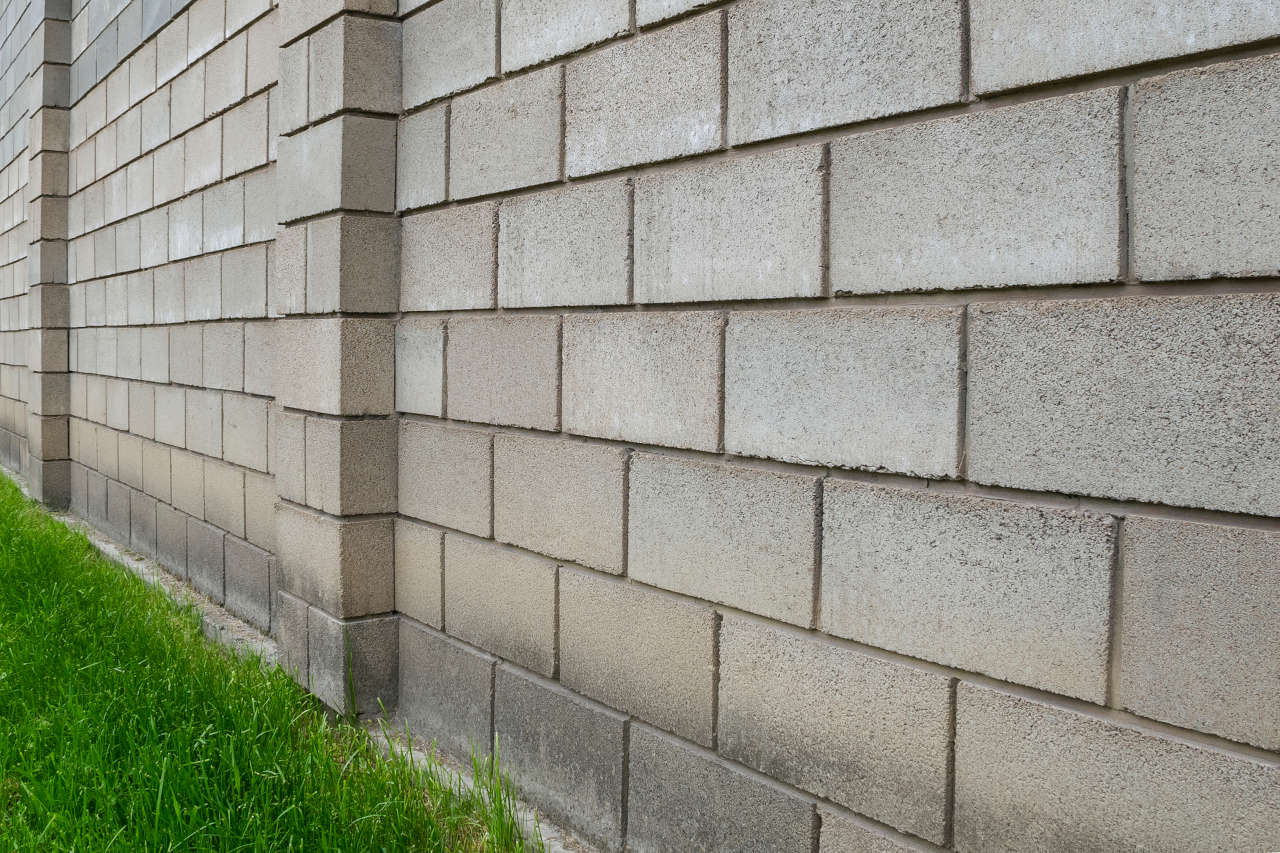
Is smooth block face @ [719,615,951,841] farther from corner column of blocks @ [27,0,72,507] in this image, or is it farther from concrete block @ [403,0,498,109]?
corner column of blocks @ [27,0,72,507]

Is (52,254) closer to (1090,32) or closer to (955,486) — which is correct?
(955,486)

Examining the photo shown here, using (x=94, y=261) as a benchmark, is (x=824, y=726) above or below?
below

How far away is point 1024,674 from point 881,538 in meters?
0.39

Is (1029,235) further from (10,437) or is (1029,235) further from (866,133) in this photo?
(10,437)

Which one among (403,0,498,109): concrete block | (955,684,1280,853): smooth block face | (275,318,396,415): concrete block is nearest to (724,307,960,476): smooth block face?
(955,684,1280,853): smooth block face

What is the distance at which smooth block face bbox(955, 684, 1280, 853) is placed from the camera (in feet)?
5.62

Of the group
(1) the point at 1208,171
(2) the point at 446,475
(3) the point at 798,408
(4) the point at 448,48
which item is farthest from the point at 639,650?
(4) the point at 448,48

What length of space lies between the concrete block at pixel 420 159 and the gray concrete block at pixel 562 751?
5.30ft

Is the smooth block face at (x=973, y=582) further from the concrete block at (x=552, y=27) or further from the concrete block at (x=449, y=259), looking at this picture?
the concrete block at (x=449, y=259)

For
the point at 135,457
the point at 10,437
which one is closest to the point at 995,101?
the point at 135,457

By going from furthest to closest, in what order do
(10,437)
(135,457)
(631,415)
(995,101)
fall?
(10,437)
(135,457)
(631,415)
(995,101)

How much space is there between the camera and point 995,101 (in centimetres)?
205

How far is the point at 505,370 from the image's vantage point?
3363 mm

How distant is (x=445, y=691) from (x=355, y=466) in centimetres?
84
